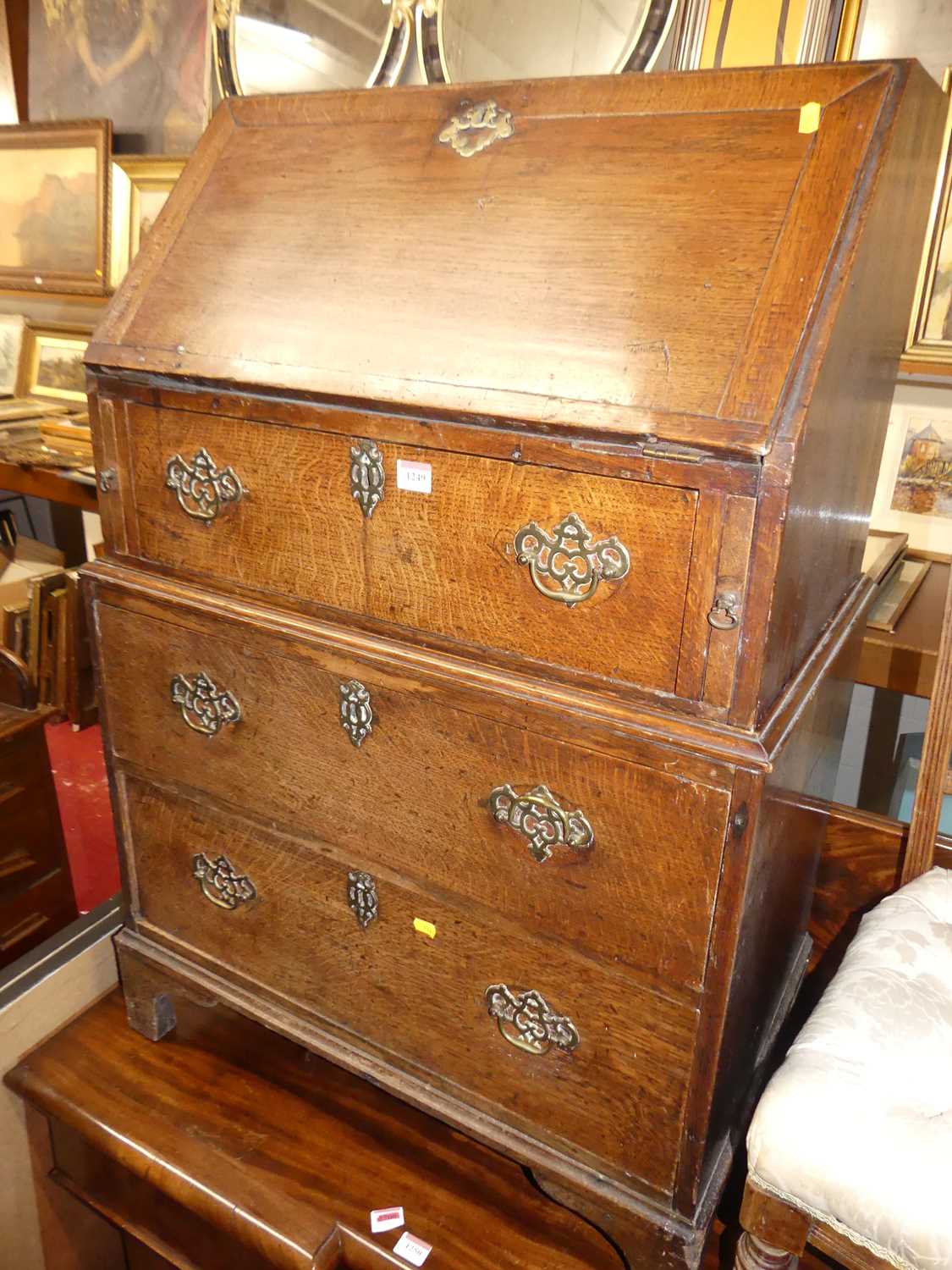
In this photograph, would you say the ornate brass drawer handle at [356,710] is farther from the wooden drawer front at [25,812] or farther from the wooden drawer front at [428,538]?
the wooden drawer front at [25,812]

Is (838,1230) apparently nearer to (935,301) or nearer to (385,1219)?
(385,1219)

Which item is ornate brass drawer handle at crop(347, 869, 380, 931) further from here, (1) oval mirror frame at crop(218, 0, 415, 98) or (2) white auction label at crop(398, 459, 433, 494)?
(1) oval mirror frame at crop(218, 0, 415, 98)

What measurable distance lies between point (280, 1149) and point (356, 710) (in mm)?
780

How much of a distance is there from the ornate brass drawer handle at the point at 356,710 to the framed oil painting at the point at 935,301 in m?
1.16

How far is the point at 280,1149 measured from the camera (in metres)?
1.43

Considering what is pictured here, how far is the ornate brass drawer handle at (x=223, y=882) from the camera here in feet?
4.54

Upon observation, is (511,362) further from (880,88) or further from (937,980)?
(937,980)

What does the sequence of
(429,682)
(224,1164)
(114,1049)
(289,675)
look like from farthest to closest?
(114,1049)
(224,1164)
(289,675)
(429,682)

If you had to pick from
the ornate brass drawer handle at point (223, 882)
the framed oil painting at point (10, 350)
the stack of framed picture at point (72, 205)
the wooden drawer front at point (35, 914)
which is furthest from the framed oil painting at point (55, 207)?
the ornate brass drawer handle at point (223, 882)

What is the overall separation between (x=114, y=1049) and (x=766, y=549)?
143cm

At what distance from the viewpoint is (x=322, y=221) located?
1145 mm

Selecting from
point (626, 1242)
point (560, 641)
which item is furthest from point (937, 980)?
Answer: point (560, 641)

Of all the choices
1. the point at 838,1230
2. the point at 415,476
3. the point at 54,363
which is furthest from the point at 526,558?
the point at 54,363

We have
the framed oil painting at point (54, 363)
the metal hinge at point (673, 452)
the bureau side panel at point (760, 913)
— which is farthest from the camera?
the framed oil painting at point (54, 363)
